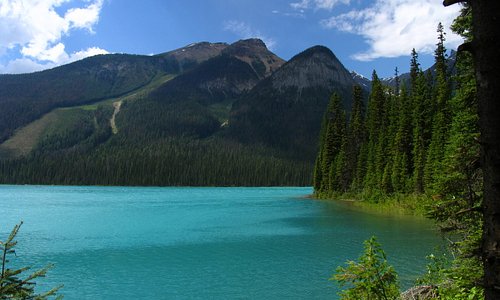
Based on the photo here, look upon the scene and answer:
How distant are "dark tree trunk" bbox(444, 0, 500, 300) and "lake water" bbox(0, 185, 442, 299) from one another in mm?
20775

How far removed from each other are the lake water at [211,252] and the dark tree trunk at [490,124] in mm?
20775

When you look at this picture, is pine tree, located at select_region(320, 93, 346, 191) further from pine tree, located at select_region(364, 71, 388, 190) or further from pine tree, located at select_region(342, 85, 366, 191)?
pine tree, located at select_region(364, 71, 388, 190)

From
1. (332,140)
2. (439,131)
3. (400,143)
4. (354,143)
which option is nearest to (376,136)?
(354,143)

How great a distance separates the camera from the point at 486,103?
4176mm

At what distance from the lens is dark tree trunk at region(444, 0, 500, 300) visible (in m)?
4.04

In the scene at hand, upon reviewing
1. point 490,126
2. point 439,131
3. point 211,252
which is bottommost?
point 211,252

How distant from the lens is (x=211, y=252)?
3812 centimetres

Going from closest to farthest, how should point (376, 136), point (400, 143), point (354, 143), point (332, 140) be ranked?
point (400, 143)
point (376, 136)
point (354, 143)
point (332, 140)

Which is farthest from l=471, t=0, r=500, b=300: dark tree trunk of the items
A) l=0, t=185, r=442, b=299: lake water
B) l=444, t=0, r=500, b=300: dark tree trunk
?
l=0, t=185, r=442, b=299: lake water

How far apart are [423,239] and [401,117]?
4109 centimetres

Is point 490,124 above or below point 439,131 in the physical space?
below

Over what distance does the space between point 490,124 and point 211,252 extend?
35.8m

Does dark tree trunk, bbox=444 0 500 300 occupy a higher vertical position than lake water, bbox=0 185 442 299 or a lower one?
higher

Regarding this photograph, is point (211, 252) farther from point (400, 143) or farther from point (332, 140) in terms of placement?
point (332, 140)
